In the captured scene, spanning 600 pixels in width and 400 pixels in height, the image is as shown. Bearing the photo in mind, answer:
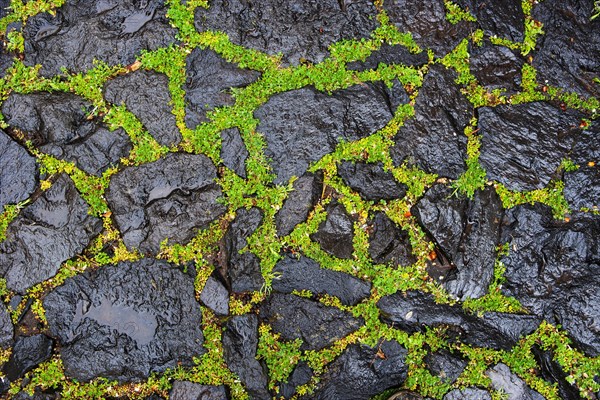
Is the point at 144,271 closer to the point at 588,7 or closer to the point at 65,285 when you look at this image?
the point at 65,285

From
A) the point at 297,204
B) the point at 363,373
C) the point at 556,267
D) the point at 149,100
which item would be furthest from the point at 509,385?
the point at 149,100

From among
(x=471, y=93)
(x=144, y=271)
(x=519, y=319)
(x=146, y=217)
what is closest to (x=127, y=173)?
(x=146, y=217)

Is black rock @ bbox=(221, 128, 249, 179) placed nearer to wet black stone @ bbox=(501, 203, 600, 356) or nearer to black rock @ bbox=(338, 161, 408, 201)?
black rock @ bbox=(338, 161, 408, 201)

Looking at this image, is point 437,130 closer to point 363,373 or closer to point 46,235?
point 363,373

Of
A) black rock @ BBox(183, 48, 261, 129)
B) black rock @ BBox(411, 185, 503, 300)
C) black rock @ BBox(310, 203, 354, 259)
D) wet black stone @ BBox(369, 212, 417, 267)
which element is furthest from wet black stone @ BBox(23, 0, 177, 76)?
black rock @ BBox(411, 185, 503, 300)

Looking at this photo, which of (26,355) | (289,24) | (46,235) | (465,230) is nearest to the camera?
(26,355)
